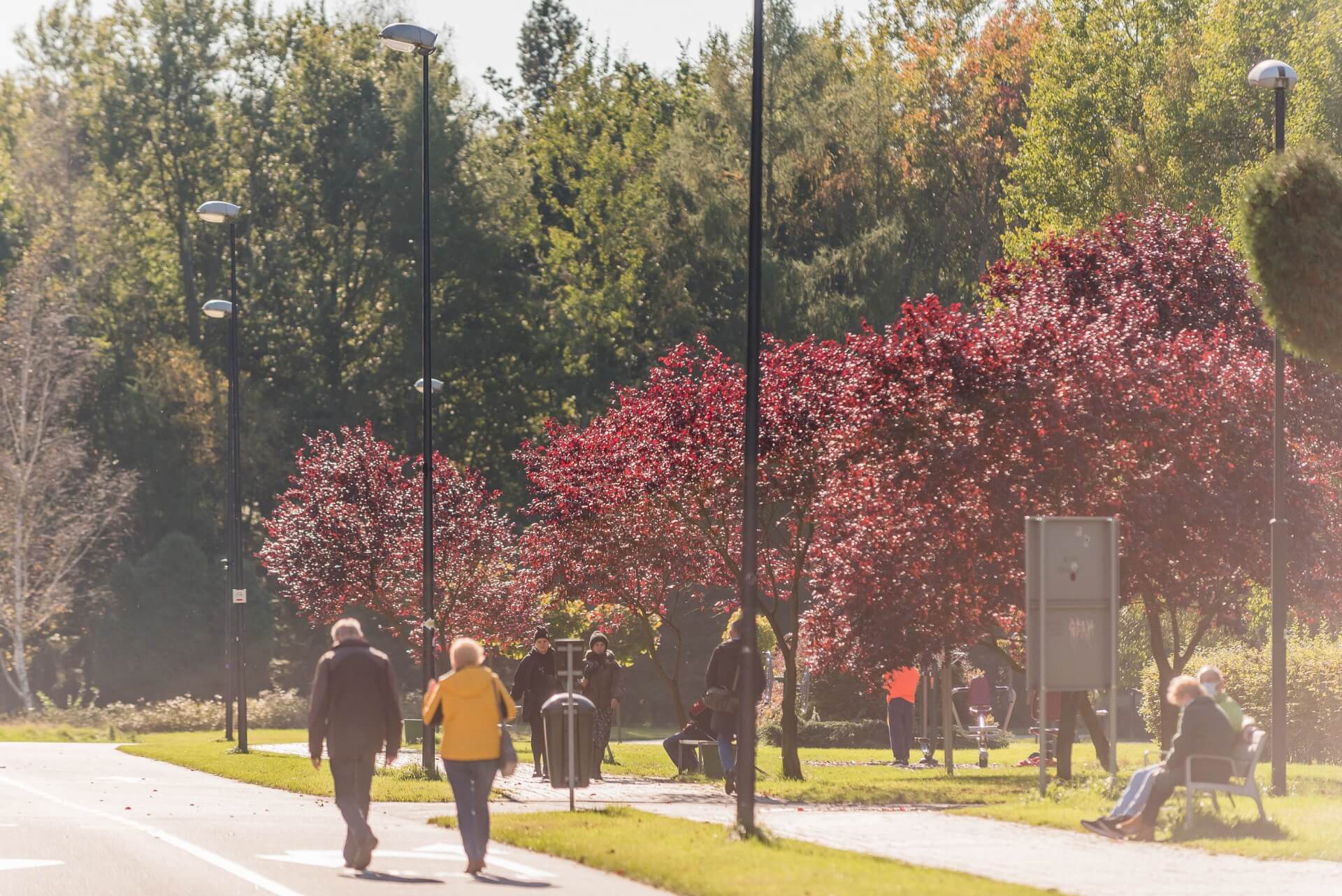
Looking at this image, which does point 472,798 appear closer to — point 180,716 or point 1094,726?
point 1094,726

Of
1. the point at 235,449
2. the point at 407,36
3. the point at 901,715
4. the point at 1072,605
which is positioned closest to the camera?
the point at 1072,605

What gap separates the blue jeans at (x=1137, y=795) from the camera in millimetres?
15891

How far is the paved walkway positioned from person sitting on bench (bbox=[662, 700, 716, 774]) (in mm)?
3443

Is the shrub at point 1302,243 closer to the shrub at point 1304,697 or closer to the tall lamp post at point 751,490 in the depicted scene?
the tall lamp post at point 751,490

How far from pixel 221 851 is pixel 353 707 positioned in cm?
225

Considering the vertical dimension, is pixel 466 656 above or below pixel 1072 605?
below

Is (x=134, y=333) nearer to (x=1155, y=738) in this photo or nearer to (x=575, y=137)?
(x=575, y=137)

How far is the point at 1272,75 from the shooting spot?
21.5 metres

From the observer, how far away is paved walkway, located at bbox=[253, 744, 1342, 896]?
13.0 meters

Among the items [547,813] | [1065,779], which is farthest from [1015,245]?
[547,813]

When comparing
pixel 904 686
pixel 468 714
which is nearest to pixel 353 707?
pixel 468 714

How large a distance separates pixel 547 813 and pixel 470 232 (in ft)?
142

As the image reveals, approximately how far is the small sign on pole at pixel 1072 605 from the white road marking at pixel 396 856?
5412mm

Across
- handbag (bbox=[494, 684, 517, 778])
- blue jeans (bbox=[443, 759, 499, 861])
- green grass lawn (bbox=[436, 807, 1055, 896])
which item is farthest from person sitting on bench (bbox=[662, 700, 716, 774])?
blue jeans (bbox=[443, 759, 499, 861])
